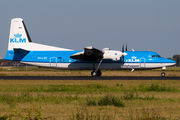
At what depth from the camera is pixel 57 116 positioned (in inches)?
388

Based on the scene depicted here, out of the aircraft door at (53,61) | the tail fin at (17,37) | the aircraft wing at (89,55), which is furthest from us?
the tail fin at (17,37)

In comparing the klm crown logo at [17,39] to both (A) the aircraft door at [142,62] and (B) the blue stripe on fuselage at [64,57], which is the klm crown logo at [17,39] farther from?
(A) the aircraft door at [142,62]

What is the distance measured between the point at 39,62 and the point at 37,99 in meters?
21.8

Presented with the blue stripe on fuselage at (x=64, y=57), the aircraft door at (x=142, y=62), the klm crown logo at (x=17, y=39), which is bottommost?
the aircraft door at (x=142, y=62)

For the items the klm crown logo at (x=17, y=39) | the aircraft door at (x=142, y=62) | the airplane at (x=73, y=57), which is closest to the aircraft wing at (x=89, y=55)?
the airplane at (x=73, y=57)

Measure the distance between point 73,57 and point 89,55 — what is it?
2.36 m

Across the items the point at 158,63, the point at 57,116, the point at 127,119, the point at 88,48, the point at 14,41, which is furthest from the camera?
the point at 14,41

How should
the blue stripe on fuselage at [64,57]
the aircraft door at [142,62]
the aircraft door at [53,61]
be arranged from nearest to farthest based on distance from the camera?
the aircraft door at [142,62], the blue stripe on fuselage at [64,57], the aircraft door at [53,61]

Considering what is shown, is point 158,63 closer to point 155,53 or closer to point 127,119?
point 155,53

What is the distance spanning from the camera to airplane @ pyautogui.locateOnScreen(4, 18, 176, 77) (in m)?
33.8

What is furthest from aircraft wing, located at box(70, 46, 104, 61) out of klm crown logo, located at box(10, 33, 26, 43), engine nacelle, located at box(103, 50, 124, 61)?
klm crown logo, located at box(10, 33, 26, 43)

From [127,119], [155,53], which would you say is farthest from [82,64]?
[127,119]

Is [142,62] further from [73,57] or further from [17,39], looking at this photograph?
[17,39]

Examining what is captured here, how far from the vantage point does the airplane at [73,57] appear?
33.8m
